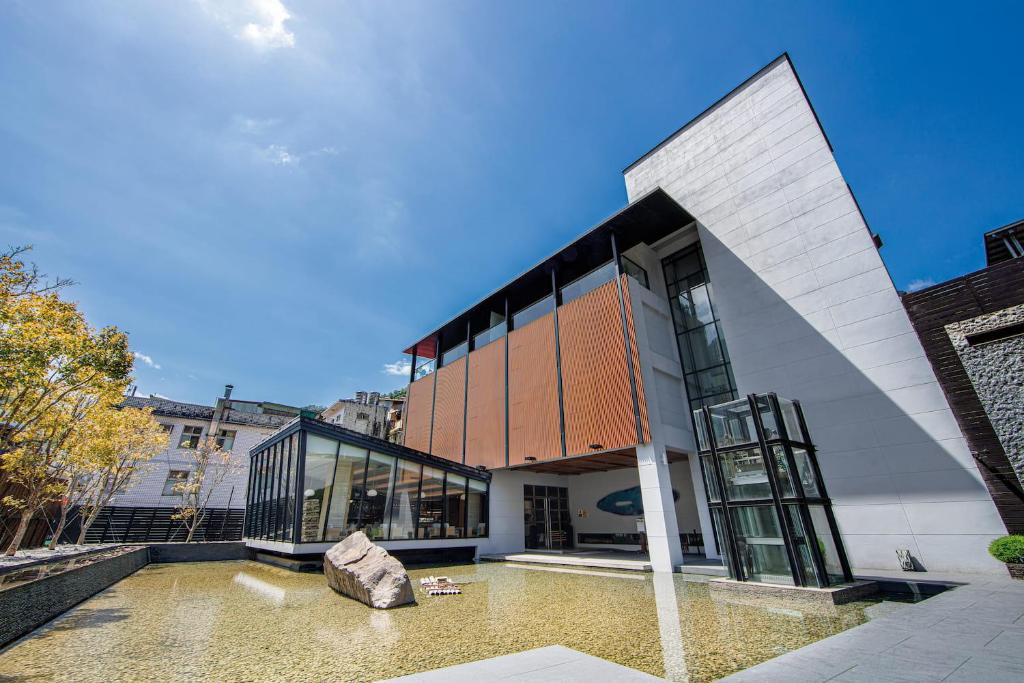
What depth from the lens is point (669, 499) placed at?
1249cm

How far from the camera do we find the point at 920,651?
149 inches

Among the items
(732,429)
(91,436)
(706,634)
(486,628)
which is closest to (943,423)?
(732,429)

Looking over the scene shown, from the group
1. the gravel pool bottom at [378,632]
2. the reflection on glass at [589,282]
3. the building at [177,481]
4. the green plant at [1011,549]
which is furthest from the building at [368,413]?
the green plant at [1011,549]

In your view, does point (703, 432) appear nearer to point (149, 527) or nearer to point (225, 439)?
point (149, 527)

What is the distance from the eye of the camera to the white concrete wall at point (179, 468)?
75.3ft

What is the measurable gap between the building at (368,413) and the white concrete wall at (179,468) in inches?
289

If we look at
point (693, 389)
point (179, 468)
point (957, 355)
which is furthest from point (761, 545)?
point (179, 468)

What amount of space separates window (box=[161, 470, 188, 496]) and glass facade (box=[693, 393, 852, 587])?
29174 millimetres

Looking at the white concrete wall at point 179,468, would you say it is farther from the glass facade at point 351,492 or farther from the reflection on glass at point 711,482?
the reflection on glass at point 711,482

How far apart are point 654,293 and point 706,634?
13.5 meters

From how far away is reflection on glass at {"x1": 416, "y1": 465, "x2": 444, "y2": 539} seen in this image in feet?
47.2

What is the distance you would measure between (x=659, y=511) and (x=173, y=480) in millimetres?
28247

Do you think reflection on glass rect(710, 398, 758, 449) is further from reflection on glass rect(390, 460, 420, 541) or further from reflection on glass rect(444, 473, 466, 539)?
reflection on glass rect(444, 473, 466, 539)

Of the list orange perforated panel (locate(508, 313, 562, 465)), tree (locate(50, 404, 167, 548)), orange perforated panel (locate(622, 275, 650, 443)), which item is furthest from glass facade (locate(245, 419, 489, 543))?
orange perforated panel (locate(622, 275, 650, 443))
